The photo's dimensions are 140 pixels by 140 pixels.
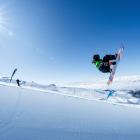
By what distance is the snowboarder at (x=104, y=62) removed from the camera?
19.2 meters

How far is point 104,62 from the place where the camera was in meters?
19.2

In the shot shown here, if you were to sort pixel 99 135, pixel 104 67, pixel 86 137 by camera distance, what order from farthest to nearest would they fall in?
pixel 104 67 < pixel 99 135 < pixel 86 137

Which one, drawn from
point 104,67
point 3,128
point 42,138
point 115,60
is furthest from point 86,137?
point 115,60

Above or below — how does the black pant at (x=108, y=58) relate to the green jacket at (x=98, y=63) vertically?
above

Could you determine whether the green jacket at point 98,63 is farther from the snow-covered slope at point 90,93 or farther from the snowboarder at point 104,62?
the snow-covered slope at point 90,93

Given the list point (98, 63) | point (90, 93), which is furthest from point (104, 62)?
point (90, 93)

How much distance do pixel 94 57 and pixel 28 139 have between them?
54.1ft

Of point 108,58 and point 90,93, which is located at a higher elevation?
point 90,93

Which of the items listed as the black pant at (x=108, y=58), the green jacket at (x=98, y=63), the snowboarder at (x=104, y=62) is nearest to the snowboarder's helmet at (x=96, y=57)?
the snowboarder at (x=104, y=62)

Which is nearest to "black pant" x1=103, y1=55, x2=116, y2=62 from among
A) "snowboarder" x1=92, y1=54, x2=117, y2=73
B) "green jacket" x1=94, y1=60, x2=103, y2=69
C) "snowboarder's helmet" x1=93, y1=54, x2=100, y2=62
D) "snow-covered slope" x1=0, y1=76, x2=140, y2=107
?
"snowboarder" x1=92, y1=54, x2=117, y2=73

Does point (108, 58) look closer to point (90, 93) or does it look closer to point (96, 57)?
point (96, 57)

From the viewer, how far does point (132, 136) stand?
18.1 ft

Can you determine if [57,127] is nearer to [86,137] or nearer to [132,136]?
[86,137]

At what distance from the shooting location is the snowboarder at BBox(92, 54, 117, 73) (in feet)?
63.0
